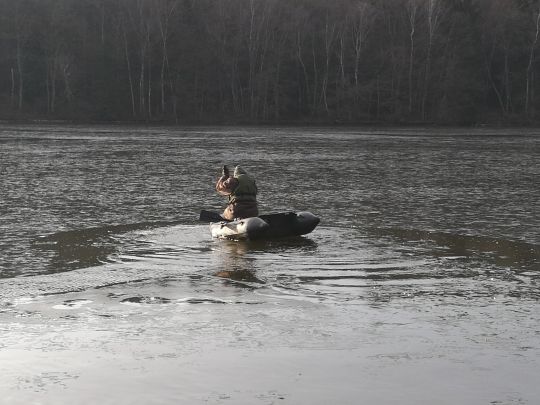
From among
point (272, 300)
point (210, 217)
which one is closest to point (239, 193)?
point (210, 217)

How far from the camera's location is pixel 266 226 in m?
15.9

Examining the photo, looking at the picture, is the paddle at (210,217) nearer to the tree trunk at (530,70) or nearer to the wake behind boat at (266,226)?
the wake behind boat at (266,226)

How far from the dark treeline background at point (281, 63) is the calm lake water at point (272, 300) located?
205 feet

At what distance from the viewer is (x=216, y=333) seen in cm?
955

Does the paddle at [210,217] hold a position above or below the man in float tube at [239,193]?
below

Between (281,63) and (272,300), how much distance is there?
79956 millimetres

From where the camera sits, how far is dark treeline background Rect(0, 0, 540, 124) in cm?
8669

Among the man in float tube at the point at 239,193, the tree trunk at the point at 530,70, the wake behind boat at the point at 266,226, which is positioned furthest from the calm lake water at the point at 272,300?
the tree trunk at the point at 530,70

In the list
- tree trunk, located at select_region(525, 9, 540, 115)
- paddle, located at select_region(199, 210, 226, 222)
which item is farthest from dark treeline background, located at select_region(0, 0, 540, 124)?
paddle, located at select_region(199, 210, 226, 222)

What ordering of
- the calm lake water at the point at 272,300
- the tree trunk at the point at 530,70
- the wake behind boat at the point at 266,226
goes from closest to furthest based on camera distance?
1. the calm lake water at the point at 272,300
2. the wake behind boat at the point at 266,226
3. the tree trunk at the point at 530,70

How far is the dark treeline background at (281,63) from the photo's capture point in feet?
284

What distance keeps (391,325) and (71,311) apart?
366 cm

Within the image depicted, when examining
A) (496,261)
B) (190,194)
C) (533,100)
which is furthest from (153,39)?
(496,261)

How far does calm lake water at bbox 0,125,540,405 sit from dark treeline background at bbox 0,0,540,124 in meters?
62.4
